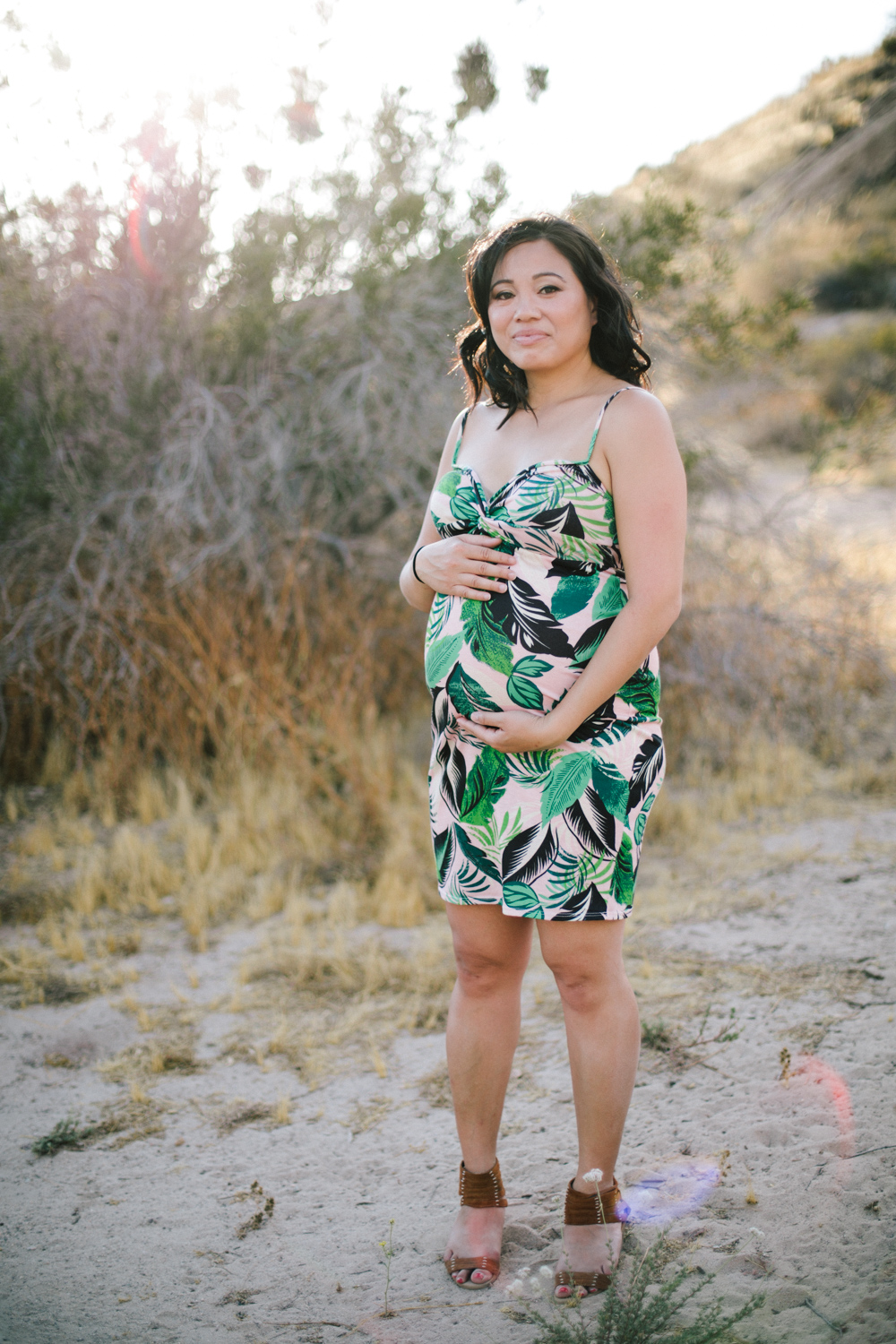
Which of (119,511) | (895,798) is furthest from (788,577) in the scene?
(119,511)

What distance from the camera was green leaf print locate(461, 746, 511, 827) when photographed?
175 centimetres

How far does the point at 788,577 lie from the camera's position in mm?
6051

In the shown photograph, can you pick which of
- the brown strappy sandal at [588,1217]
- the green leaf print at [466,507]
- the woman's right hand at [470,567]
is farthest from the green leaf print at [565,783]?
the brown strappy sandal at [588,1217]

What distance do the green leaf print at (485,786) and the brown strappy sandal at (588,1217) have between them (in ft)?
2.52

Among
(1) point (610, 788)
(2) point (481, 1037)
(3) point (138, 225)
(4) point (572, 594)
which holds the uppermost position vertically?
(3) point (138, 225)

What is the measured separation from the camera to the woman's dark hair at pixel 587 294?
1.81 metres

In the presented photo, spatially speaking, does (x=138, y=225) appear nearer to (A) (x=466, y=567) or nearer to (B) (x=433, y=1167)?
(A) (x=466, y=567)

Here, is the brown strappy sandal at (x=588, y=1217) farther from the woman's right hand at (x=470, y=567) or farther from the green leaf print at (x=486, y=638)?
the woman's right hand at (x=470, y=567)

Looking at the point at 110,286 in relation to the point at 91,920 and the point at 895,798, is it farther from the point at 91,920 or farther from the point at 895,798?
the point at 895,798

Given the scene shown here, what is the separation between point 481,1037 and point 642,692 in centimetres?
76

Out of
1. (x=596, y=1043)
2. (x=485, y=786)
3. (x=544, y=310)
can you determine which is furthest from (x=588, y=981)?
(x=544, y=310)

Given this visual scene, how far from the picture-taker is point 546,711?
5.60 ft

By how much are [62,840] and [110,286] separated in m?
2.91

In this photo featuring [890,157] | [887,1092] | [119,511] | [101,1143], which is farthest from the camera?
[890,157]
